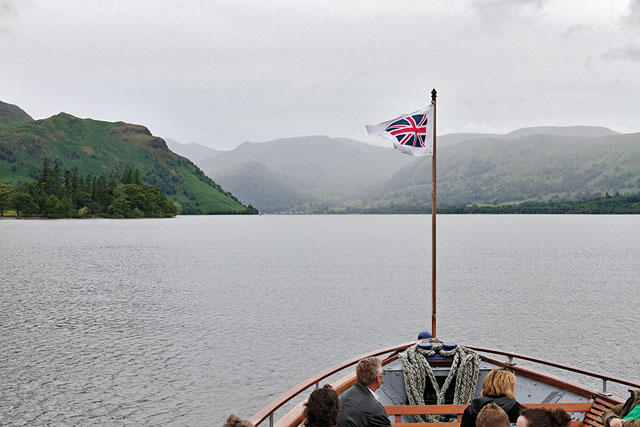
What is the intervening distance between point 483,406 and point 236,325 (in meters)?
26.7

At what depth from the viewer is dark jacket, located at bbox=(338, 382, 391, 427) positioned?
7.87m

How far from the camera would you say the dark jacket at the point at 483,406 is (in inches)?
319

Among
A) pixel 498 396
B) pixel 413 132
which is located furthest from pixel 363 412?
pixel 413 132

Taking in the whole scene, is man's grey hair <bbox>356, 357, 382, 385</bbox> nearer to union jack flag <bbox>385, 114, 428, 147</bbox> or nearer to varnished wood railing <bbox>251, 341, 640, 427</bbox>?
varnished wood railing <bbox>251, 341, 640, 427</bbox>

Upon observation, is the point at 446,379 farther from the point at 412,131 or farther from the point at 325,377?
the point at 412,131

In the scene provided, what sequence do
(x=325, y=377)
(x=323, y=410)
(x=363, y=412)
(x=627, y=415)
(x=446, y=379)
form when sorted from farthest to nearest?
1. (x=446, y=379)
2. (x=325, y=377)
3. (x=627, y=415)
4. (x=363, y=412)
5. (x=323, y=410)

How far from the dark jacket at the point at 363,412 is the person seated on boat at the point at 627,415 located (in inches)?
134

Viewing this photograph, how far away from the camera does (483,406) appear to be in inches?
316

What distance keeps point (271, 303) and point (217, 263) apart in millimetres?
35744

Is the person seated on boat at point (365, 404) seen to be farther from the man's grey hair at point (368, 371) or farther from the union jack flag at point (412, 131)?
the union jack flag at point (412, 131)

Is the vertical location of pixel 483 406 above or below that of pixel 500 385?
below

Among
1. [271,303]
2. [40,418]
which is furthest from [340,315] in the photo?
[40,418]

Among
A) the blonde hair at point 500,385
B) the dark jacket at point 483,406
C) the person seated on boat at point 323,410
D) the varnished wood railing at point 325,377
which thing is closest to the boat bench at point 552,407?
the varnished wood railing at point 325,377

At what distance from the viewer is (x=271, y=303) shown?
42.5 metres
